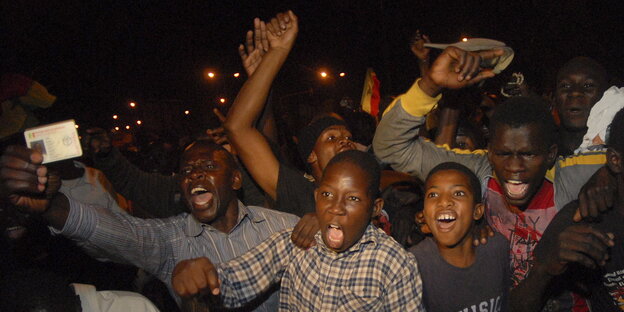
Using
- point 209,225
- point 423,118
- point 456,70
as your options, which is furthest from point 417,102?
point 209,225

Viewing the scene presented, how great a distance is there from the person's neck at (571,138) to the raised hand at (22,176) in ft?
10.9

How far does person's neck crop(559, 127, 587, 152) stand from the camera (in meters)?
3.03

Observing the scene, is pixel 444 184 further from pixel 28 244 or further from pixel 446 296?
pixel 28 244

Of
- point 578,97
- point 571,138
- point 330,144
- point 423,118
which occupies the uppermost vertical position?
point 578,97

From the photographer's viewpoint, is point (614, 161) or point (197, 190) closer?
point (614, 161)

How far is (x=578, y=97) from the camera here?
3.05 meters

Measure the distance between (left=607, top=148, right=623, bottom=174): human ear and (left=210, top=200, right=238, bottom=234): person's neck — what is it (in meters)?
2.24

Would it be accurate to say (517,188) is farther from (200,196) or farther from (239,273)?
(200,196)

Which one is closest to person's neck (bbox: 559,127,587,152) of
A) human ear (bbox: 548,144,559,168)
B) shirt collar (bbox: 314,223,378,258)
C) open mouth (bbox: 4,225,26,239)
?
human ear (bbox: 548,144,559,168)

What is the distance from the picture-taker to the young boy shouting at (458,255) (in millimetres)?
2334

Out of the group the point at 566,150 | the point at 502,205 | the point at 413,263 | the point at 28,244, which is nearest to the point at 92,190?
the point at 28,244

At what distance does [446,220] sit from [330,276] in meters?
0.79

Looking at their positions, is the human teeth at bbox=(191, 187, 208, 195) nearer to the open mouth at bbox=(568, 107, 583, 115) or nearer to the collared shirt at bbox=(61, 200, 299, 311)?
the collared shirt at bbox=(61, 200, 299, 311)

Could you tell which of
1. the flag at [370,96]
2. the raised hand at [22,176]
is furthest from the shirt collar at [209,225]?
the flag at [370,96]
